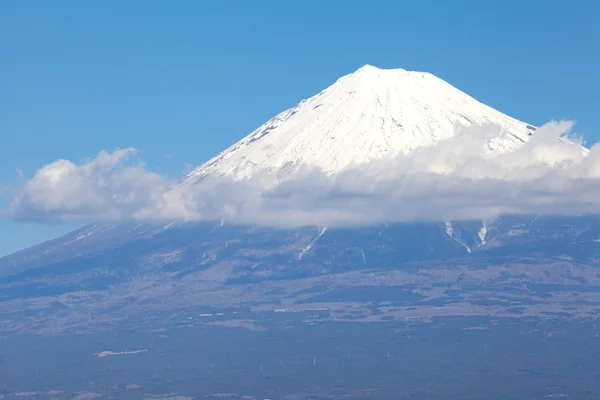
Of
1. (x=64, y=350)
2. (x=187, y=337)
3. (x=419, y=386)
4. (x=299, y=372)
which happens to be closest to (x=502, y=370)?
(x=419, y=386)

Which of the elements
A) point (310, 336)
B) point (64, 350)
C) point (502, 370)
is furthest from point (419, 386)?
point (64, 350)

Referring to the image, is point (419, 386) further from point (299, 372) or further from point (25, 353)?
point (25, 353)

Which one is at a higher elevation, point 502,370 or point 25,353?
point 25,353

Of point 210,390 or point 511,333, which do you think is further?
point 511,333

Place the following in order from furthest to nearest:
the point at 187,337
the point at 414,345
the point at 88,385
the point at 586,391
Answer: the point at 187,337
the point at 414,345
the point at 88,385
the point at 586,391

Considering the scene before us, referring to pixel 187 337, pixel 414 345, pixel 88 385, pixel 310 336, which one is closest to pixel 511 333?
pixel 414 345

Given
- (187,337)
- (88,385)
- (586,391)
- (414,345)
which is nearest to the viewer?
(586,391)

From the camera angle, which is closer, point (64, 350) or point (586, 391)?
point (586, 391)

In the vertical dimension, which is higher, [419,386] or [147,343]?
[147,343]

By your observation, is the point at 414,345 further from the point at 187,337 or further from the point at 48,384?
the point at 48,384

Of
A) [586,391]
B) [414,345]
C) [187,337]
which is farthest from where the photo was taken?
[187,337]
